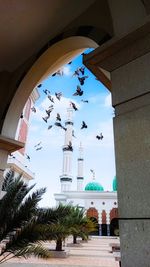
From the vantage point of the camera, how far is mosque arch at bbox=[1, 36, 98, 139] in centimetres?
300

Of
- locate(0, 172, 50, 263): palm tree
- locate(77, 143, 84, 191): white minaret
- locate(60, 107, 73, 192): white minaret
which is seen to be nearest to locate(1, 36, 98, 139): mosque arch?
locate(0, 172, 50, 263): palm tree

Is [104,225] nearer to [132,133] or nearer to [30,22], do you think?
[30,22]

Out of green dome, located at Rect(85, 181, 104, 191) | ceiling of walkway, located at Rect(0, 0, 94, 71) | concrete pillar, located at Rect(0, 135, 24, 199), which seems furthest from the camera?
green dome, located at Rect(85, 181, 104, 191)

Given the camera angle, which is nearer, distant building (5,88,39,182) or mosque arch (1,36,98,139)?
mosque arch (1,36,98,139)

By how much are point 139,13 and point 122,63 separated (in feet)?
1.45

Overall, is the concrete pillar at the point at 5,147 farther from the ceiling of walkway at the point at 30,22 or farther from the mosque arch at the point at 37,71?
the ceiling of walkway at the point at 30,22

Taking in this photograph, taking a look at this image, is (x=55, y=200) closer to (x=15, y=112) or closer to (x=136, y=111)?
(x=15, y=112)

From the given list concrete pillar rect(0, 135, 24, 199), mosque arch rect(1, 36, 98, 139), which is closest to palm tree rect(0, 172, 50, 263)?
concrete pillar rect(0, 135, 24, 199)

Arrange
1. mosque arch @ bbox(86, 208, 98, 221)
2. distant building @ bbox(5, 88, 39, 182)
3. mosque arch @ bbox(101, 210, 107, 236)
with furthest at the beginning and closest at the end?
1. mosque arch @ bbox(86, 208, 98, 221)
2. mosque arch @ bbox(101, 210, 107, 236)
3. distant building @ bbox(5, 88, 39, 182)

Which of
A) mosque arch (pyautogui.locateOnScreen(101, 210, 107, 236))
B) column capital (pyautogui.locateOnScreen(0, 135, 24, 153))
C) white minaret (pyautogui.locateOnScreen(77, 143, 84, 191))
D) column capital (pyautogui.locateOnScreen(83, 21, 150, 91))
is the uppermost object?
white minaret (pyautogui.locateOnScreen(77, 143, 84, 191))

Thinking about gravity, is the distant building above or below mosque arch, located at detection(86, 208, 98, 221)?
above

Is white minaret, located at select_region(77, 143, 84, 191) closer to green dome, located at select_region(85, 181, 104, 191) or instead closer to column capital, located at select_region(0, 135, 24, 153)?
Result: green dome, located at select_region(85, 181, 104, 191)

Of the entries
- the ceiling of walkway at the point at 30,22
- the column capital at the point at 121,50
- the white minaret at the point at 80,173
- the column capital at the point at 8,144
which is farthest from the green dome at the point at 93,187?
the column capital at the point at 121,50

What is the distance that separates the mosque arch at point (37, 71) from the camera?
3.00 m
